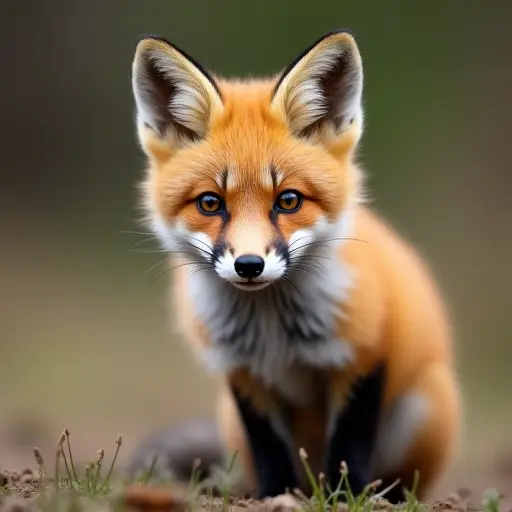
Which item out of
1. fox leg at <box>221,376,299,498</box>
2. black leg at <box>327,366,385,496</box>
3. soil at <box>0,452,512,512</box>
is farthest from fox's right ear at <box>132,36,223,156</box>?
soil at <box>0,452,512,512</box>

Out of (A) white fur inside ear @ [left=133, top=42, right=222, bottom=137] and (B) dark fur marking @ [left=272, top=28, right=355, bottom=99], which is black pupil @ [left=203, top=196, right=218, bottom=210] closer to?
(A) white fur inside ear @ [left=133, top=42, right=222, bottom=137]

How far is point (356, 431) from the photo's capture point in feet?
11.5

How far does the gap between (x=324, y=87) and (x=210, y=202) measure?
0.63 m

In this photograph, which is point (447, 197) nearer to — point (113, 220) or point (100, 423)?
point (113, 220)

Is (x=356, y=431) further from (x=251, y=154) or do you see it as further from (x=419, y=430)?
(x=251, y=154)

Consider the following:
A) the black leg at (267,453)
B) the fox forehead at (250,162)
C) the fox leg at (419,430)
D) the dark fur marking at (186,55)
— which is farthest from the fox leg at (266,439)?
the dark fur marking at (186,55)

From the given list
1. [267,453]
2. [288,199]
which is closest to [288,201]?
[288,199]

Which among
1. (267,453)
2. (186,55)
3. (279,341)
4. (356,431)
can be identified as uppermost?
(186,55)

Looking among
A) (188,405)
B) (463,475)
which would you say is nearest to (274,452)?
(463,475)

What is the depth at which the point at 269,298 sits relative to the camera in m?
3.51

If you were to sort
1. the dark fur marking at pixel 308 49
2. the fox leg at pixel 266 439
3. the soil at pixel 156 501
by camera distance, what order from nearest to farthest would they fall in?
the soil at pixel 156 501 < the dark fur marking at pixel 308 49 < the fox leg at pixel 266 439

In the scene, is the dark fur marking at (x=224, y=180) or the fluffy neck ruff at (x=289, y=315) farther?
the fluffy neck ruff at (x=289, y=315)

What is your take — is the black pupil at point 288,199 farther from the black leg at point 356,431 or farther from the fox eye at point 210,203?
the black leg at point 356,431

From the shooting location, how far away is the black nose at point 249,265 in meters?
2.96
